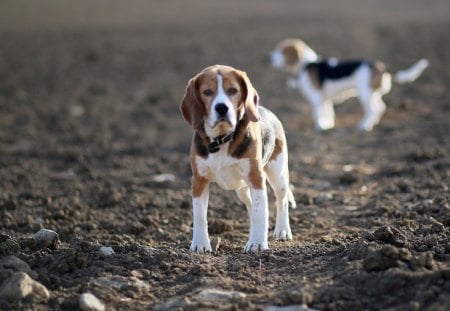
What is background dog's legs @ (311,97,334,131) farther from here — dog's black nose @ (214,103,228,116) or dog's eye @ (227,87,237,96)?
dog's black nose @ (214,103,228,116)

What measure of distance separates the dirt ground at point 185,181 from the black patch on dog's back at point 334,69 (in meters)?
0.96

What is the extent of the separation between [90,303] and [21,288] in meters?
0.49

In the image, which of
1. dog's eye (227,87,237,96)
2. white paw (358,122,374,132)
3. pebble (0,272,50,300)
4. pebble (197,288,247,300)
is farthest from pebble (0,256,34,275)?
white paw (358,122,374,132)

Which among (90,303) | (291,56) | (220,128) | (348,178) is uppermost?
(291,56)

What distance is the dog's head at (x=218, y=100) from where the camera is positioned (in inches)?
257

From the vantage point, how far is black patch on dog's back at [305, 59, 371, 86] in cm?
1664

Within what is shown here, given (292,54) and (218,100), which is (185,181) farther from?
(292,54)

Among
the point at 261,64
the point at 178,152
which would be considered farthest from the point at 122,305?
the point at 261,64

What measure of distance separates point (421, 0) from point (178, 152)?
3139 cm

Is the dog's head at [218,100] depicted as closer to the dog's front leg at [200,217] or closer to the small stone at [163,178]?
the dog's front leg at [200,217]

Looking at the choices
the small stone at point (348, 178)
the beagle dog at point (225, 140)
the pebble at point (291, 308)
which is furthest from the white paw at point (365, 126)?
the pebble at point (291, 308)

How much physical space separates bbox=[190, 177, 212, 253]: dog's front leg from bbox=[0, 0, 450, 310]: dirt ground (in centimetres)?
18

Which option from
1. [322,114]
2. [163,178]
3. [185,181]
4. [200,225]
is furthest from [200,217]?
[322,114]

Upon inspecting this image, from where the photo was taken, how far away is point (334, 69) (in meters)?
16.8
